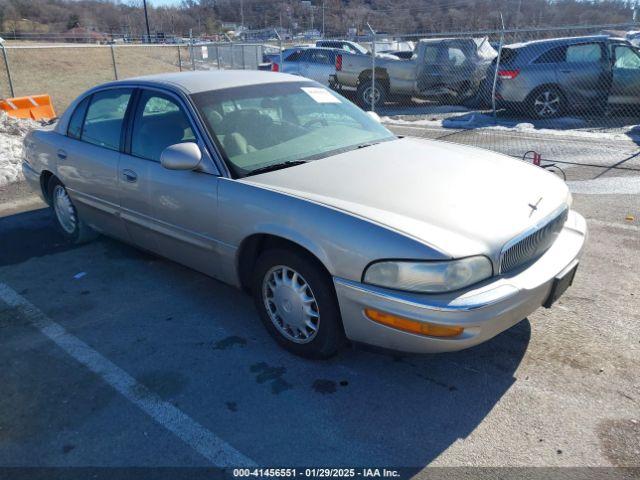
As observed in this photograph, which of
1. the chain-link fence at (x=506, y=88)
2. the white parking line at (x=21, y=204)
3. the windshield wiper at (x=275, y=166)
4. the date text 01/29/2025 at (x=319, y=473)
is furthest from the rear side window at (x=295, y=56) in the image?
the date text 01/29/2025 at (x=319, y=473)

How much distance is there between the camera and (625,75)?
32.6 feet

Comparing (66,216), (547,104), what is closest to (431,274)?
(66,216)

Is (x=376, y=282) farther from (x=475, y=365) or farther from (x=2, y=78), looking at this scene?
(x=2, y=78)

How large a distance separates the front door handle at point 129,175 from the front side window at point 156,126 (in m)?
0.13

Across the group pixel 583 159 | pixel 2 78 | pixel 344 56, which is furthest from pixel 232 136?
pixel 2 78

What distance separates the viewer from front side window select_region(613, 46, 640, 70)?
9.98m

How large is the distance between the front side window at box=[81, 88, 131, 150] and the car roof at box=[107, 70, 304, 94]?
14cm

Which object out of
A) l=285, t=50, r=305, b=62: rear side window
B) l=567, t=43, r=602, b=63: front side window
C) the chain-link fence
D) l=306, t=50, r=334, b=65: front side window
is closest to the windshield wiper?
the chain-link fence

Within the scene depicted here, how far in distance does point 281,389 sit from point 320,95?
2.37 metres

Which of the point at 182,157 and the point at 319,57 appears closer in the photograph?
the point at 182,157

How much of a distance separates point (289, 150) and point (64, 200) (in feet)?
8.84

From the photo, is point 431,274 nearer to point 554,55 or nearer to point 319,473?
point 319,473

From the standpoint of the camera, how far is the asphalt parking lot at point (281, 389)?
2.41 meters

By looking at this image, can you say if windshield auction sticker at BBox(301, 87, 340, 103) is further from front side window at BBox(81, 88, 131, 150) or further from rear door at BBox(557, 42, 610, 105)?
rear door at BBox(557, 42, 610, 105)
